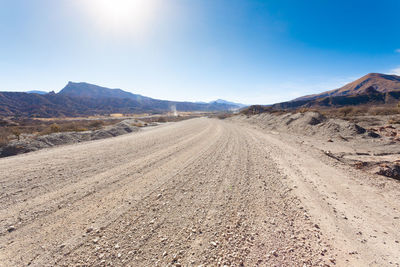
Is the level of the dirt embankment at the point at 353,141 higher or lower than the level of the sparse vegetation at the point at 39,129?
lower

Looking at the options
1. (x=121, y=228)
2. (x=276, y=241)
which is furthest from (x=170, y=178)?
(x=276, y=241)

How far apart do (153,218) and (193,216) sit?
0.95 metres

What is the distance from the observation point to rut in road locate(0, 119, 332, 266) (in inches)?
106

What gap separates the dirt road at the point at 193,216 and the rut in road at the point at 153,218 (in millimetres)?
21

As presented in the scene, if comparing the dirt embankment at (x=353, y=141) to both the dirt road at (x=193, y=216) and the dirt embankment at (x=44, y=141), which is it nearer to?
the dirt road at (x=193, y=216)

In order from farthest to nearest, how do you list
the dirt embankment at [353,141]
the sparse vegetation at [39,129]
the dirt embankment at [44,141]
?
the sparse vegetation at [39,129]
the dirt embankment at [44,141]
the dirt embankment at [353,141]

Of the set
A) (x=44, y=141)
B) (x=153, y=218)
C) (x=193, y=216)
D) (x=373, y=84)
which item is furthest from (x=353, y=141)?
(x=373, y=84)

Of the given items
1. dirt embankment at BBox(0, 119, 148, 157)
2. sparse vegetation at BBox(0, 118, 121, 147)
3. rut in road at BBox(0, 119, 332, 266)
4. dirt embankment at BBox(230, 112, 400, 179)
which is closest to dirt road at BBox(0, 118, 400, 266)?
rut in road at BBox(0, 119, 332, 266)

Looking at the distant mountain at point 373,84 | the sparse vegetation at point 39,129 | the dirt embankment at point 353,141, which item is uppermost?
the distant mountain at point 373,84

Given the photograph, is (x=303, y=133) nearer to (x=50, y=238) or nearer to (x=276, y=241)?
(x=276, y=241)

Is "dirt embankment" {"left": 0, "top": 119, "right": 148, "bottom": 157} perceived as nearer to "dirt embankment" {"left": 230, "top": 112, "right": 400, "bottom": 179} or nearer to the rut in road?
the rut in road

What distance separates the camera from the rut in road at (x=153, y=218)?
269 centimetres

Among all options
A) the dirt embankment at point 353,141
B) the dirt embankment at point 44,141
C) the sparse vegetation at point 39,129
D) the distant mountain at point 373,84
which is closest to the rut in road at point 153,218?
the dirt embankment at point 44,141

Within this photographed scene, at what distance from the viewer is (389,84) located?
14975 cm
